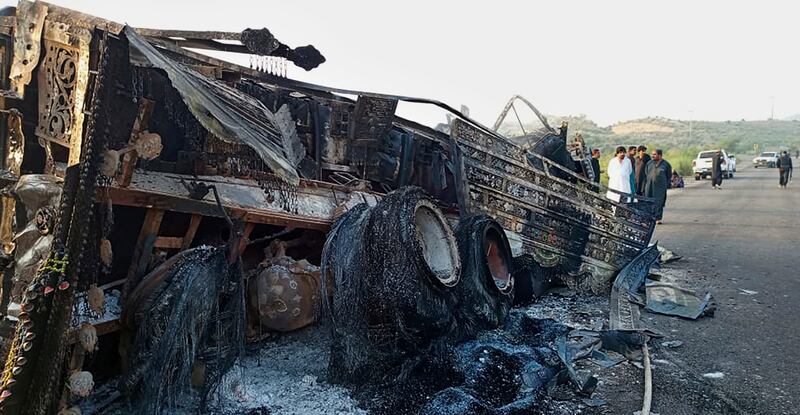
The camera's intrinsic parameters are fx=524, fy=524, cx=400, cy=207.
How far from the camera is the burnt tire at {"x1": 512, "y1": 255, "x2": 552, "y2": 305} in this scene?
601cm

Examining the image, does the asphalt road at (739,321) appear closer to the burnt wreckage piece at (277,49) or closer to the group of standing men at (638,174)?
the group of standing men at (638,174)

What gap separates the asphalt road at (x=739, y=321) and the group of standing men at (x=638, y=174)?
0.94m

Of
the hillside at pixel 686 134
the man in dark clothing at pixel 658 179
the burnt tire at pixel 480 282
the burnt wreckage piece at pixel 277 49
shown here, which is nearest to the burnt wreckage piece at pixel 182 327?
the burnt tire at pixel 480 282

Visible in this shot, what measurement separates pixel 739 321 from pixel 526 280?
2.17m

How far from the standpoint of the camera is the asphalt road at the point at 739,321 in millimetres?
3742

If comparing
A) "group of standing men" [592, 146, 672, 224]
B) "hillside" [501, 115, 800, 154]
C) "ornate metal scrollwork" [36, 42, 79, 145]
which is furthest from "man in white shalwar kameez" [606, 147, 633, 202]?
"hillside" [501, 115, 800, 154]

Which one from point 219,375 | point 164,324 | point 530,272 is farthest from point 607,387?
point 164,324

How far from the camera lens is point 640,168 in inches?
450

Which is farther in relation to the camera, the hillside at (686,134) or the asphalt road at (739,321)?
the hillside at (686,134)

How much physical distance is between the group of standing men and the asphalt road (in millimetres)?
943

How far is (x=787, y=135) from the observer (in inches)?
2874

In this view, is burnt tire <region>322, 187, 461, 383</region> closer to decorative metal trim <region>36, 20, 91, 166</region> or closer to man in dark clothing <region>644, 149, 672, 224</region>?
decorative metal trim <region>36, 20, 91, 166</region>

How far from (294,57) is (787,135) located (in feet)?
288

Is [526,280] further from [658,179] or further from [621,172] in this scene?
[658,179]
